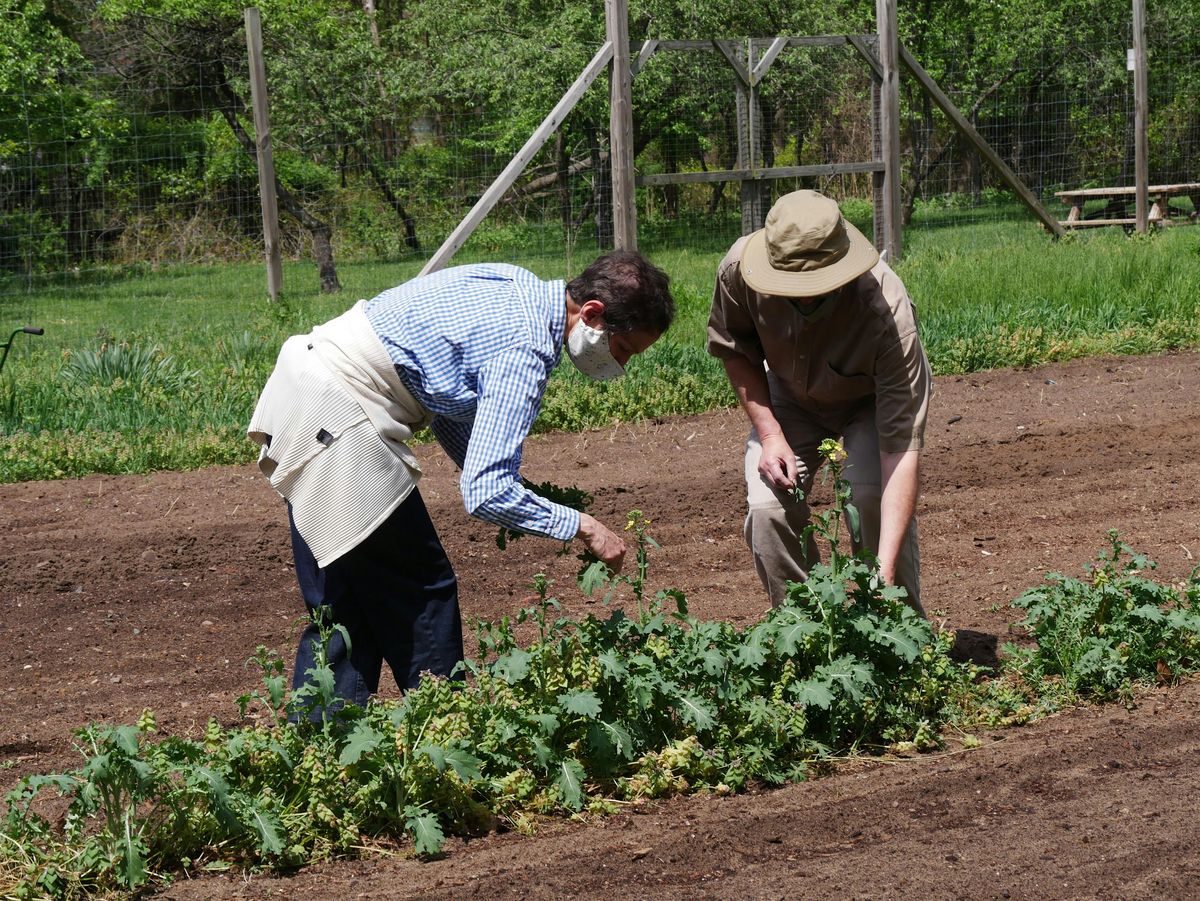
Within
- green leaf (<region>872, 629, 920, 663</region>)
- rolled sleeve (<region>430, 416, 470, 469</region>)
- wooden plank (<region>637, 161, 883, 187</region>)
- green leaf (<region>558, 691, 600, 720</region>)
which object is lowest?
green leaf (<region>558, 691, 600, 720</region>)

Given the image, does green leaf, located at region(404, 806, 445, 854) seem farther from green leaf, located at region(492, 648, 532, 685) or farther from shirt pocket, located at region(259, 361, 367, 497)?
shirt pocket, located at region(259, 361, 367, 497)

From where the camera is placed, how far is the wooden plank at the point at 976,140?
11.8m

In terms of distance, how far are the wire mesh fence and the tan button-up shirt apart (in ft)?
20.2

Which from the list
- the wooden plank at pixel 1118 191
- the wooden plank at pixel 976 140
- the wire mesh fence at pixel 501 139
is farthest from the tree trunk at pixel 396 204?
the wooden plank at pixel 1118 191

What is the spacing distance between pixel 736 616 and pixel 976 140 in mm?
8481

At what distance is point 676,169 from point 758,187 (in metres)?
6.58

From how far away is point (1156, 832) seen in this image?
3191 millimetres

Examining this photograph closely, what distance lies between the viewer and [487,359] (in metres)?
3.29

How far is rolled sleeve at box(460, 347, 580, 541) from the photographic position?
10.3 ft

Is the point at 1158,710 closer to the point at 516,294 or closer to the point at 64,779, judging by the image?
the point at 516,294

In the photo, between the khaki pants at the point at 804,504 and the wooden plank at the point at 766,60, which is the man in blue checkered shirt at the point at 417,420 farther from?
the wooden plank at the point at 766,60

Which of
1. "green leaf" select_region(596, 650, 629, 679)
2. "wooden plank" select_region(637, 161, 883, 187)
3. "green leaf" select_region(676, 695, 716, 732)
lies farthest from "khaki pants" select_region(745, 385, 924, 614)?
"wooden plank" select_region(637, 161, 883, 187)

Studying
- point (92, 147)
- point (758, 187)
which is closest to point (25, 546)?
point (758, 187)

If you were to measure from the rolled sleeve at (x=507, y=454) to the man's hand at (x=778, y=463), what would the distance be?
0.97 metres
